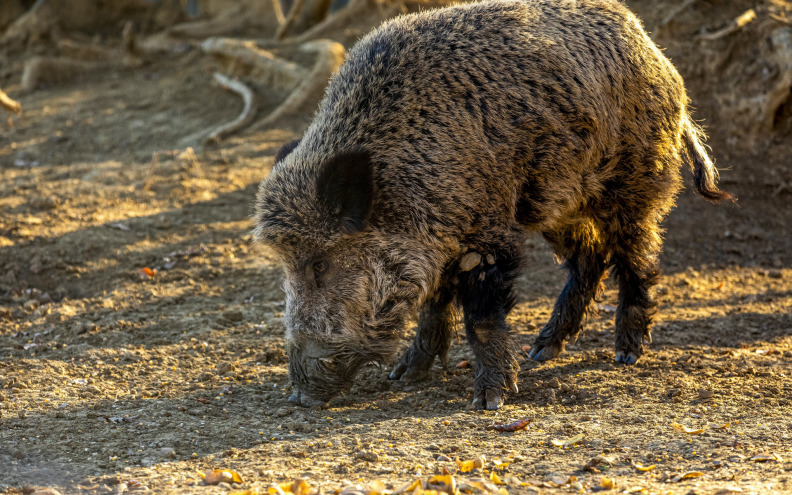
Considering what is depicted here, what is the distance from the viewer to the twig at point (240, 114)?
10.5 metres

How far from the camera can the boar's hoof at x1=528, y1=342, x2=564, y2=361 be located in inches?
233

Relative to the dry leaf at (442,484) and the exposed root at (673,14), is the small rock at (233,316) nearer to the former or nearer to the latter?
the dry leaf at (442,484)

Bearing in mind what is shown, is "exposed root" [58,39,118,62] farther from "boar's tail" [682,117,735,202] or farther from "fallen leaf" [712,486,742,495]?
"fallen leaf" [712,486,742,495]

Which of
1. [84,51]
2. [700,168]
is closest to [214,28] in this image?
[84,51]

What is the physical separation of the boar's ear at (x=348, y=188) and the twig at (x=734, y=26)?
296 inches

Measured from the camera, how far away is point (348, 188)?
4512 millimetres

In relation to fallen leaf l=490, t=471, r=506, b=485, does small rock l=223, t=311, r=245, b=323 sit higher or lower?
lower

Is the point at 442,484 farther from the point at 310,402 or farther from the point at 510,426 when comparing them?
the point at 310,402

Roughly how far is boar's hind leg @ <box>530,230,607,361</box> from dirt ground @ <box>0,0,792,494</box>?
15 cm

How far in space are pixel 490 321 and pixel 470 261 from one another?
1.30 feet

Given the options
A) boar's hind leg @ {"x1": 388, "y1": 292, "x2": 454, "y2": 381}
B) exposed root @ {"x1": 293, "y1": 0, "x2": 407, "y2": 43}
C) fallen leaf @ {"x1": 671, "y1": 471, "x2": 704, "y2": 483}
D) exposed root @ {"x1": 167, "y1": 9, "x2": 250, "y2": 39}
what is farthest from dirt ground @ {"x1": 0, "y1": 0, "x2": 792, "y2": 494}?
exposed root @ {"x1": 167, "y1": 9, "x2": 250, "y2": 39}

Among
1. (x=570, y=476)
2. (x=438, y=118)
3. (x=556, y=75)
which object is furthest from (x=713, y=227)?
(x=570, y=476)

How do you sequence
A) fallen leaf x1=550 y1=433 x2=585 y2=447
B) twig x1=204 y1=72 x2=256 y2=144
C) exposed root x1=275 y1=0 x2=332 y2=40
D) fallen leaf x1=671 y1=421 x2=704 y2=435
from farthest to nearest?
exposed root x1=275 y1=0 x2=332 y2=40, twig x1=204 y1=72 x2=256 y2=144, fallen leaf x1=671 y1=421 x2=704 y2=435, fallen leaf x1=550 y1=433 x2=585 y2=447

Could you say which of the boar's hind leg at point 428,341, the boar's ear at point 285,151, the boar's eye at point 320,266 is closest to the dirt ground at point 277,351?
the boar's hind leg at point 428,341
